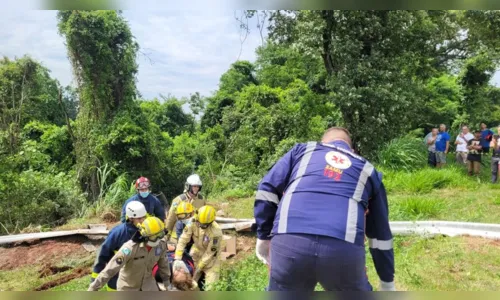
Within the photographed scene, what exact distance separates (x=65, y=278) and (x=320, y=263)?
5.86m

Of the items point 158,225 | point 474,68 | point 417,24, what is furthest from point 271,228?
point 474,68

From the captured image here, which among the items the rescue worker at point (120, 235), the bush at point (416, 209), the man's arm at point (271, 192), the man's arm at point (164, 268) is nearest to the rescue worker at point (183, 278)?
the man's arm at point (164, 268)

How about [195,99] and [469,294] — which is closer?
[469,294]

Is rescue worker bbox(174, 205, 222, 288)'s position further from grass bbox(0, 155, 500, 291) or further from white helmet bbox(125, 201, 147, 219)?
white helmet bbox(125, 201, 147, 219)

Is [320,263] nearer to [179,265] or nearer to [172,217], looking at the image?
[179,265]

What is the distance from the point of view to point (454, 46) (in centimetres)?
2069

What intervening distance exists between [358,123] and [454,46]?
11764 mm

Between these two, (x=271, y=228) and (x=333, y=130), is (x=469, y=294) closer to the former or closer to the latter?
(x=271, y=228)

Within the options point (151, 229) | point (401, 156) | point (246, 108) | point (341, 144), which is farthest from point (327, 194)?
point (246, 108)

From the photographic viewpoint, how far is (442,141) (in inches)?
447

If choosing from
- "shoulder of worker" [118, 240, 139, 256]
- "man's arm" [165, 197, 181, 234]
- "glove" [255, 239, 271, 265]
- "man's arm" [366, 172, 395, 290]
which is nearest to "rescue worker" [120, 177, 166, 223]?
"man's arm" [165, 197, 181, 234]

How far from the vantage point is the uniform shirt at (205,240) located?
5.03 metres

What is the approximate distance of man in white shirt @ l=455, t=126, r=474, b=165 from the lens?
444 inches

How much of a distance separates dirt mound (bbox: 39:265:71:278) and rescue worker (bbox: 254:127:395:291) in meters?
6.03
